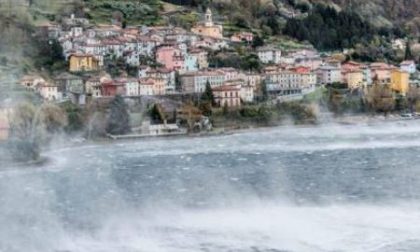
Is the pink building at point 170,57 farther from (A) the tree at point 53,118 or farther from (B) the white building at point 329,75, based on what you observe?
(A) the tree at point 53,118

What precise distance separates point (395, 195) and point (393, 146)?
14.3ft

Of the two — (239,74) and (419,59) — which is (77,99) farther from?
(419,59)

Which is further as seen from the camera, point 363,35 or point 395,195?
point 363,35

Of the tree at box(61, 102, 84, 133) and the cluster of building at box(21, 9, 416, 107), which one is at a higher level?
the cluster of building at box(21, 9, 416, 107)

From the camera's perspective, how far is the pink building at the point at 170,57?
17875 mm

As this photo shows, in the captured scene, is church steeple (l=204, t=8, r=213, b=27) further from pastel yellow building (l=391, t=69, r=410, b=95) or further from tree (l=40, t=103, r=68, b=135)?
tree (l=40, t=103, r=68, b=135)

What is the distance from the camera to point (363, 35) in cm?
2133

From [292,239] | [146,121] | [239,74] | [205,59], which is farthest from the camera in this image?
[205,59]

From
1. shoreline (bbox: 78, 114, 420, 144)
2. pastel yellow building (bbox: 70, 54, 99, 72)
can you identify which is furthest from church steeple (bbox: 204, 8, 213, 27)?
shoreline (bbox: 78, 114, 420, 144)

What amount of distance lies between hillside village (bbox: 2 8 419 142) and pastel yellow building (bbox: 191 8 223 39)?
1.0 inches

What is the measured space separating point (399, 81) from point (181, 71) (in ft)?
13.0

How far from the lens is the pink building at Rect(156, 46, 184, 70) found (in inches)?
704

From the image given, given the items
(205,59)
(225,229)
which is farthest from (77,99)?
(225,229)

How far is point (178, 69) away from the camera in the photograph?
58.3 feet
